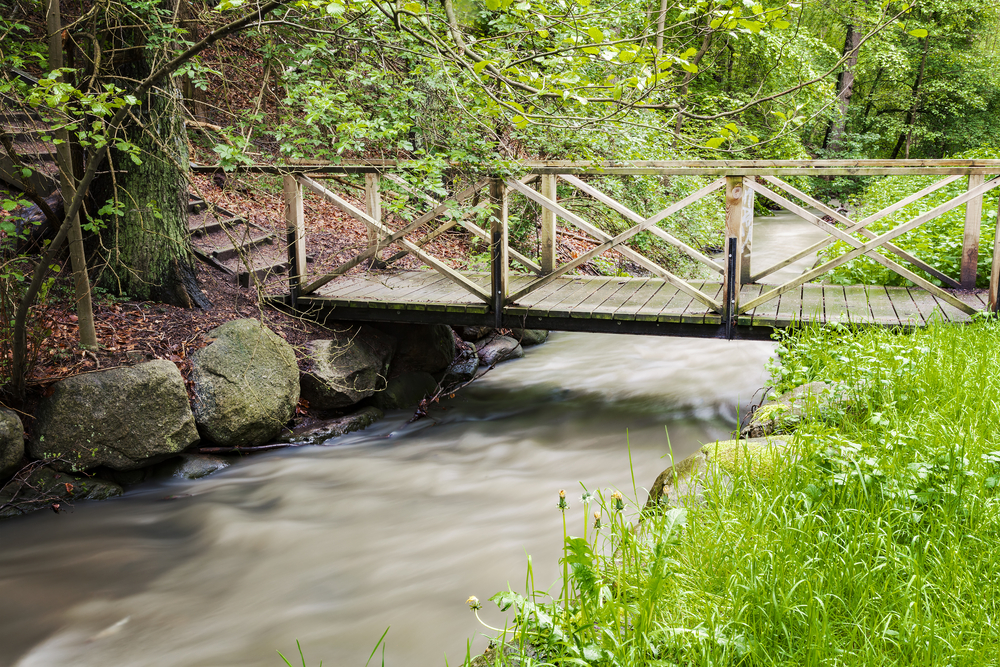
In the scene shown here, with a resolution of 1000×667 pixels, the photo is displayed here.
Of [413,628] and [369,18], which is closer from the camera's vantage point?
[413,628]

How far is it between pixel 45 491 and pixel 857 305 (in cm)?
648

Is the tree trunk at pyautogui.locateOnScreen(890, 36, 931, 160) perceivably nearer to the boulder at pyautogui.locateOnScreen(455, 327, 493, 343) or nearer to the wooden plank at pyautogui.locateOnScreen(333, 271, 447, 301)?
the boulder at pyautogui.locateOnScreen(455, 327, 493, 343)

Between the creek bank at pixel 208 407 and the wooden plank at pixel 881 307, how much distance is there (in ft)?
13.5

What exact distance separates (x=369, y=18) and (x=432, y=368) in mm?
3692

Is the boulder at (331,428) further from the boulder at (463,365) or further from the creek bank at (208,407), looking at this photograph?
the boulder at (463,365)

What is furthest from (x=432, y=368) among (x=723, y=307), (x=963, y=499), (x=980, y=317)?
(x=963, y=499)

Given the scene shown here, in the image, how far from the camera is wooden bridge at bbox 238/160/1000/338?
19.5 ft

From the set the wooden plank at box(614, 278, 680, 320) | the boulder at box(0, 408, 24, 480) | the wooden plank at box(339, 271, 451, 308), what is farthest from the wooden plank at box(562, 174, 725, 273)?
the boulder at box(0, 408, 24, 480)

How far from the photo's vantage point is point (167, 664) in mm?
3553

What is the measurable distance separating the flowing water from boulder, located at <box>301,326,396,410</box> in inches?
16.5

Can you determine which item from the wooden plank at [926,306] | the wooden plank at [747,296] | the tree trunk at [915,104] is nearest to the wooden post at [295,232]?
the wooden plank at [747,296]

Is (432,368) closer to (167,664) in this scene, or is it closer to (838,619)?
(167,664)

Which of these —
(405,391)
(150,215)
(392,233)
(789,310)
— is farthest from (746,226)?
(150,215)

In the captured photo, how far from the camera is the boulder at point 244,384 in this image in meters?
5.70
